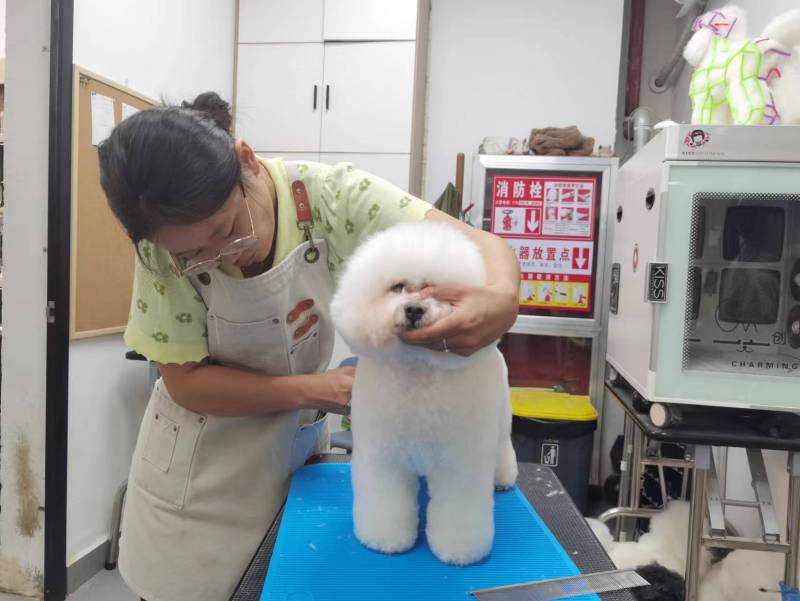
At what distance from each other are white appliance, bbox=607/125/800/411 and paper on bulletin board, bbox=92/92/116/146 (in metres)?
1.55

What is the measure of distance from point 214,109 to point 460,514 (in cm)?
61

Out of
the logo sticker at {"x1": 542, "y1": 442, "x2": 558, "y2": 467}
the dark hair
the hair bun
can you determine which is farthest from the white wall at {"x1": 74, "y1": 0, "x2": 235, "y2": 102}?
the logo sticker at {"x1": 542, "y1": 442, "x2": 558, "y2": 467}

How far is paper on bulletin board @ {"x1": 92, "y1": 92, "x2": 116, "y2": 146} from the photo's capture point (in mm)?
1675

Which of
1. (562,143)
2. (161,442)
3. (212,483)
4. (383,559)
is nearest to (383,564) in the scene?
(383,559)

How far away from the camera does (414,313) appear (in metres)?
0.55

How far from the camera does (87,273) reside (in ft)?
5.53

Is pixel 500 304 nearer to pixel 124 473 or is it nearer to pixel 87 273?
pixel 87 273

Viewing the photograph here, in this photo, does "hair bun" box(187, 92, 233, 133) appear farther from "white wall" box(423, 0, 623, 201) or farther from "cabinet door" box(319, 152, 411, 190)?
"white wall" box(423, 0, 623, 201)

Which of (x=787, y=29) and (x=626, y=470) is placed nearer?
(x=787, y=29)

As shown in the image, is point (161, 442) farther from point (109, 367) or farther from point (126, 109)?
point (126, 109)

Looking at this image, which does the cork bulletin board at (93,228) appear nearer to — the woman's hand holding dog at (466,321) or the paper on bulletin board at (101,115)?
the paper on bulletin board at (101,115)

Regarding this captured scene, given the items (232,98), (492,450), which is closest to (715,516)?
(492,450)

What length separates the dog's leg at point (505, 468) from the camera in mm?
856

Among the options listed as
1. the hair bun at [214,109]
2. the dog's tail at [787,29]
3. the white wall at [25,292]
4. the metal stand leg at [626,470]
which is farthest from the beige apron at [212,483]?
the metal stand leg at [626,470]
